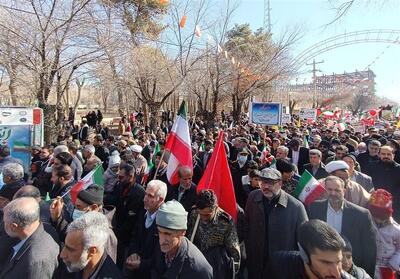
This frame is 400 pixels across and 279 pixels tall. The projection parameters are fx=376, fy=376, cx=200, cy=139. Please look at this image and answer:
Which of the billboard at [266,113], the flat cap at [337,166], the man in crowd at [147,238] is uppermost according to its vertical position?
the billboard at [266,113]

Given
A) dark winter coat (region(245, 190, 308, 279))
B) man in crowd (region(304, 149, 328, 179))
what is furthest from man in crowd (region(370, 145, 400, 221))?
dark winter coat (region(245, 190, 308, 279))

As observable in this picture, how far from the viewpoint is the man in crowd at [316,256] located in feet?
7.14

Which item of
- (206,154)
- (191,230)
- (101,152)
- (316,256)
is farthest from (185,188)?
(101,152)

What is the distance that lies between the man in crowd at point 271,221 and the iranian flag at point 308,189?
0.83 meters

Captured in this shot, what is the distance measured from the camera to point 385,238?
12.2ft

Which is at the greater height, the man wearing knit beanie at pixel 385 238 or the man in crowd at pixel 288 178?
the man in crowd at pixel 288 178

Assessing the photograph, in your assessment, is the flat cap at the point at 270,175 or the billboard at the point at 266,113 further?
the billboard at the point at 266,113

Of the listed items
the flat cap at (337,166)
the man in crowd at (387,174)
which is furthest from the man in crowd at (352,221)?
the man in crowd at (387,174)

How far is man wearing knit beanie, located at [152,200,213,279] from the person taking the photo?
110 inches

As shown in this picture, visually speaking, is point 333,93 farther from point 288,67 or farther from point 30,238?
point 30,238

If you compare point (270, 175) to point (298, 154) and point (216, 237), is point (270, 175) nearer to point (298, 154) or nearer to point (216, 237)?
point (216, 237)

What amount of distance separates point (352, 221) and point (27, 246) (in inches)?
115

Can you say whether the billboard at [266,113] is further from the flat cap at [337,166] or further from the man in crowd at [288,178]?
the flat cap at [337,166]

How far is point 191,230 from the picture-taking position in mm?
3713
